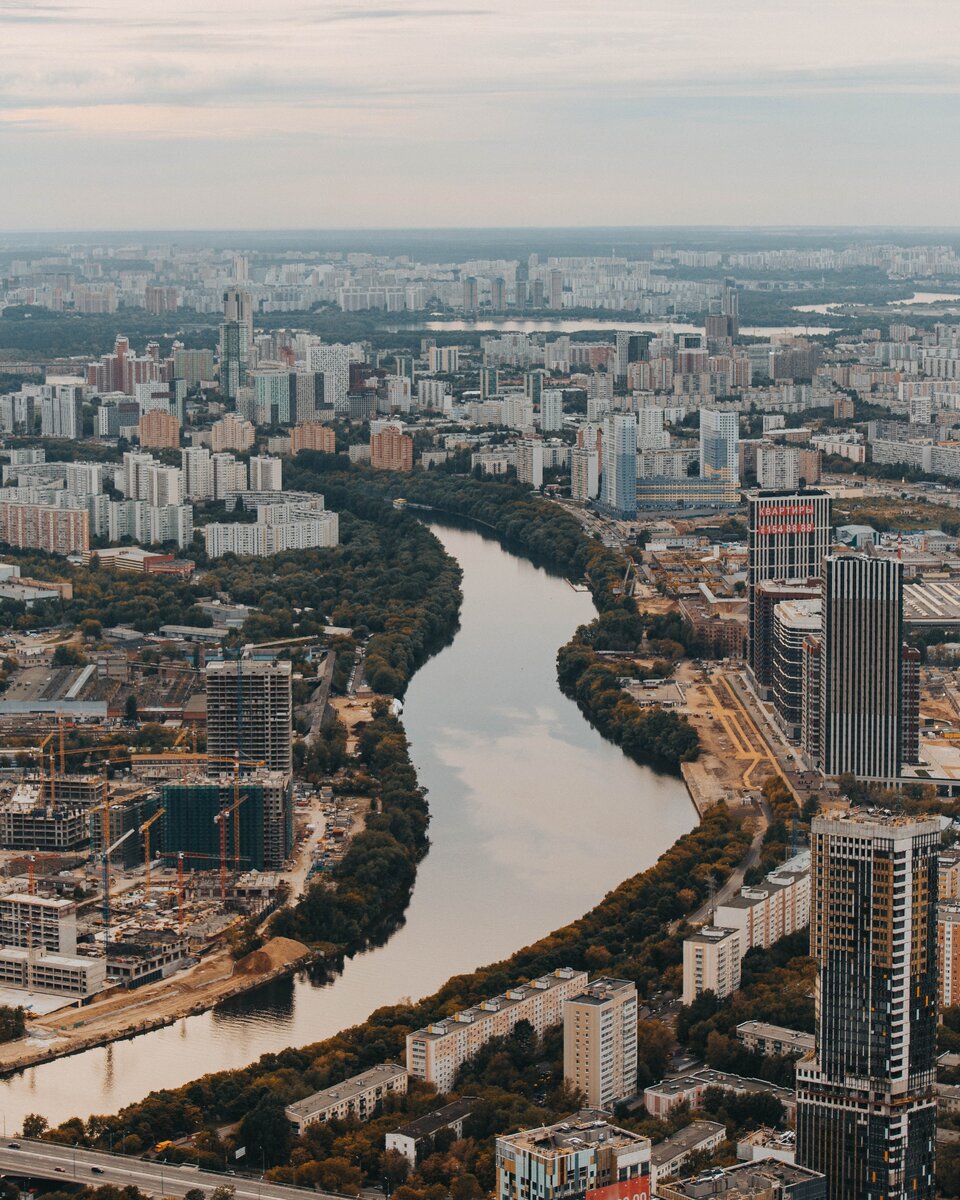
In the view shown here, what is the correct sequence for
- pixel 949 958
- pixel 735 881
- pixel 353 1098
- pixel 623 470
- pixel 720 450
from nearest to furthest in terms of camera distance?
1. pixel 353 1098
2. pixel 949 958
3. pixel 735 881
4. pixel 623 470
5. pixel 720 450

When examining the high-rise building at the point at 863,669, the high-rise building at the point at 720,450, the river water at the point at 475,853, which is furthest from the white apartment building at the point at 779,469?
the high-rise building at the point at 863,669

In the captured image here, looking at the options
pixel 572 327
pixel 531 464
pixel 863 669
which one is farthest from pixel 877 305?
pixel 863 669

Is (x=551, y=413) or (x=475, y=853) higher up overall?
(x=551, y=413)

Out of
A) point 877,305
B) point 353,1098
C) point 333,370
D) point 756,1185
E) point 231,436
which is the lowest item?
point 353,1098

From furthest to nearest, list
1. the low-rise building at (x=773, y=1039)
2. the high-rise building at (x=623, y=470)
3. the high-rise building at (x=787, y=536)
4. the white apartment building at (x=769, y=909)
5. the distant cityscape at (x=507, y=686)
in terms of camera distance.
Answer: the high-rise building at (x=623, y=470) < the high-rise building at (x=787, y=536) < the white apartment building at (x=769, y=909) < the low-rise building at (x=773, y=1039) < the distant cityscape at (x=507, y=686)

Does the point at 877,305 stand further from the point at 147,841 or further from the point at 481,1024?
the point at 481,1024

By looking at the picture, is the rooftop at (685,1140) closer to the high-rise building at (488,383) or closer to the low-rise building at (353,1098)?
the low-rise building at (353,1098)
